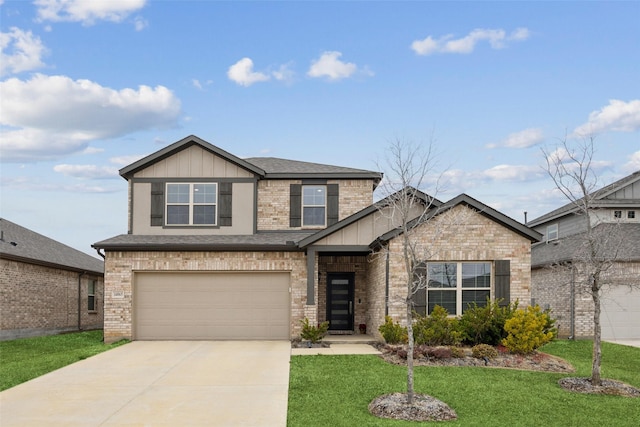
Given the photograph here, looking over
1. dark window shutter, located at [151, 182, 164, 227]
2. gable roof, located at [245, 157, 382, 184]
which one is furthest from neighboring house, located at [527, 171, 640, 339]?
dark window shutter, located at [151, 182, 164, 227]

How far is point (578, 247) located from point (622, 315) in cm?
291

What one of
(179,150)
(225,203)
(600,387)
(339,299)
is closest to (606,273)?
(339,299)

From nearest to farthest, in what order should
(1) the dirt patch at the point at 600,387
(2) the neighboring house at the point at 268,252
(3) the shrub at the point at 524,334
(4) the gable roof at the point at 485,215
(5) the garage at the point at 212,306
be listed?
(1) the dirt patch at the point at 600,387
(3) the shrub at the point at 524,334
(4) the gable roof at the point at 485,215
(2) the neighboring house at the point at 268,252
(5) the garage at the point at 212,306

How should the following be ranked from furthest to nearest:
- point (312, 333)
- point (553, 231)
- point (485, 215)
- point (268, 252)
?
point (553, 231)
point (268, 252)
point (312, 333)
point (485, 215)

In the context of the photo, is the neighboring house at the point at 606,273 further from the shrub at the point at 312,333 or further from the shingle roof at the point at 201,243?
the shingle roof at the point at 201,243

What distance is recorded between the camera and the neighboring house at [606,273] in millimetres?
21531

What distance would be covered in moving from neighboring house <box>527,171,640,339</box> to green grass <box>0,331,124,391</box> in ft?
47.5

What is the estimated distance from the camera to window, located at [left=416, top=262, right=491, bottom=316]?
17625 millimetres

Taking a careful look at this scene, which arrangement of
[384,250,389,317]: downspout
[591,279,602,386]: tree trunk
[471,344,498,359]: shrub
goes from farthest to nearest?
1. [384,250,389,317]: downspout
2. [471,344,498,359]: shrub
3. [591,279,602,386]: tree trunk

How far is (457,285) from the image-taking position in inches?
698

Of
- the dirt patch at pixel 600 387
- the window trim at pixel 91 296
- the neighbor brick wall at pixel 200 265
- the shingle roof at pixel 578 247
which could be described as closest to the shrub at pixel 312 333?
the neighbor brick wall at pixel 200 265

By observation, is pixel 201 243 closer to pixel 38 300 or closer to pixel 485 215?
pixel 38 300

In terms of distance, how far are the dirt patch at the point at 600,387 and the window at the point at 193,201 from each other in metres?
12.9

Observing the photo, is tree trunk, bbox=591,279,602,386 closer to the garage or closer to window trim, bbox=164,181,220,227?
the garage
